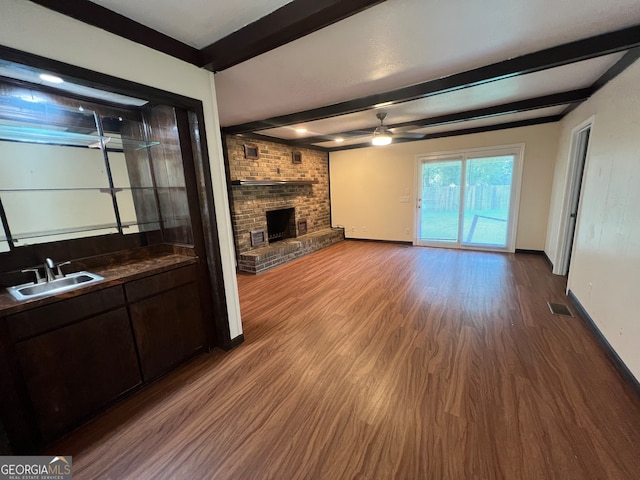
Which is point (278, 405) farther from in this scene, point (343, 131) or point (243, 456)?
point (343, 131)

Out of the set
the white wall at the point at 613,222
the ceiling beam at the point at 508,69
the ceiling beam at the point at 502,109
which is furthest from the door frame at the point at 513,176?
the ceiling beam at the point at 508,69

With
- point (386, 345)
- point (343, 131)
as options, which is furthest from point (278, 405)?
point (343, 131)

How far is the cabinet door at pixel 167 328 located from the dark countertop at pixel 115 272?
0.66 ft

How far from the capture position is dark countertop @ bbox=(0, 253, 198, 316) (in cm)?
134

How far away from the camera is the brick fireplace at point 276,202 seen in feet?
14.6

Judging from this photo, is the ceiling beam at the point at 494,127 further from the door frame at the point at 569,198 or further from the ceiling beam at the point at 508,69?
the ceiling beam at the point at 508,69

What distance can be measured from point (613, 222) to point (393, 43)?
92.8 inches

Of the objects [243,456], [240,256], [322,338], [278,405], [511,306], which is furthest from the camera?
[240,256]

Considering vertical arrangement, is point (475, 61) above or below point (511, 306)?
above

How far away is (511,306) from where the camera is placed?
291cm

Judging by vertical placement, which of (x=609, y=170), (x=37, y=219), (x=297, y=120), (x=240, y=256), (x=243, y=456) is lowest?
(x=243, y=456)

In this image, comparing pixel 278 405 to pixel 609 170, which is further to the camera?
pixel 609 170

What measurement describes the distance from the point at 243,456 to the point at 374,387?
938 millimetres

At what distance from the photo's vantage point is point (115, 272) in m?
1.84
